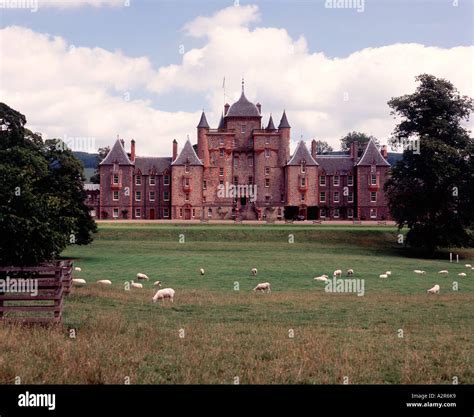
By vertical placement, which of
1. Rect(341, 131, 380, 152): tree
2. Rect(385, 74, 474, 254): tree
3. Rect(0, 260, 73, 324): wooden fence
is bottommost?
Rect(0, 260, 73, 324): wooden fence

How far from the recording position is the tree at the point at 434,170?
51.8 meters

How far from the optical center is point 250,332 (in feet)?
45.1

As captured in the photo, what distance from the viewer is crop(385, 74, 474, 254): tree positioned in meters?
51.8

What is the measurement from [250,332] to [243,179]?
285 ft

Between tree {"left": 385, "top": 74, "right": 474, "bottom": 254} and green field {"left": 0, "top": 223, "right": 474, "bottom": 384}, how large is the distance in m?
14.5

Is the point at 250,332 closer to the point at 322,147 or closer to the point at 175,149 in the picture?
the point at 175,149

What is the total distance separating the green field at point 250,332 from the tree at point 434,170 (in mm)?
14549

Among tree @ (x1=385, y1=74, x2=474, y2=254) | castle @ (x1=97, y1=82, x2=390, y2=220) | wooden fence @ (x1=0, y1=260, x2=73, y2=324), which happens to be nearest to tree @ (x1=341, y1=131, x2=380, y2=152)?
castle @ (x1=97, y1=82, x2=390, y2=220)

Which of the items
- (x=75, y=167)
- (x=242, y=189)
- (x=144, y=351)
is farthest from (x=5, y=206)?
(x=242, y=189)

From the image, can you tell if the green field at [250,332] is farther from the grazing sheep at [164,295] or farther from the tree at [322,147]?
Result: the tree at [322,147]

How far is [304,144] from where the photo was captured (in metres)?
97.6

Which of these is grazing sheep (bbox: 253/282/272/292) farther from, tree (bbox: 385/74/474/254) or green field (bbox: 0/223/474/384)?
tree (bbox: 385/74/474/254)

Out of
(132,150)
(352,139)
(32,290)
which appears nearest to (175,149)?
(132,150)
